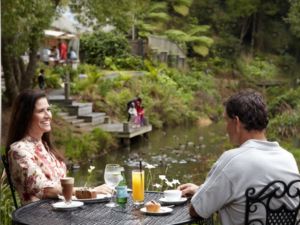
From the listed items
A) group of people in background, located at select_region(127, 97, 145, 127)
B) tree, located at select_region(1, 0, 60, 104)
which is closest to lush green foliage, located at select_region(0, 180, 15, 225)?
tree, located at select_region(1, 0, 60, 104)

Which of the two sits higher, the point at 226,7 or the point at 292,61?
the point at 226,7

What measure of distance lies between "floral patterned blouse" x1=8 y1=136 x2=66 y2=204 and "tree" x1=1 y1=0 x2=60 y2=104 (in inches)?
282

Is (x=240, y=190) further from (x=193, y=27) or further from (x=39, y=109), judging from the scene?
(x=193, y=27)

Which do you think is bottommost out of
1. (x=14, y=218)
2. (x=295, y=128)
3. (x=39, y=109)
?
(x=295, y=128)

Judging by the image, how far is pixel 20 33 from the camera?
508 inches

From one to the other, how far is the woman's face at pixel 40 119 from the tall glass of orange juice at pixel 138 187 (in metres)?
0.69

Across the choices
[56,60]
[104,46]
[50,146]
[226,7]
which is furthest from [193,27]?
[50,146]

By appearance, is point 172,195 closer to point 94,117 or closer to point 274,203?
point 274,203

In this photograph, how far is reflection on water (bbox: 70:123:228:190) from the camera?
12564 millimetres

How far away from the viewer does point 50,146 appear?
3973mm

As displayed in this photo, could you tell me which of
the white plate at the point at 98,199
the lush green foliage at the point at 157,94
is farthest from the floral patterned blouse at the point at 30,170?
the lush green foliage at the point at 157,94

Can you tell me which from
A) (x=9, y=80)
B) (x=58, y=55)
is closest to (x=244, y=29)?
(x=58, y=55)

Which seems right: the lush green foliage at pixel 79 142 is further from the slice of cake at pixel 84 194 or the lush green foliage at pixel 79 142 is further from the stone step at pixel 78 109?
the slice of cake at pixel 84 194

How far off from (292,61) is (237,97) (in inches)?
1231
